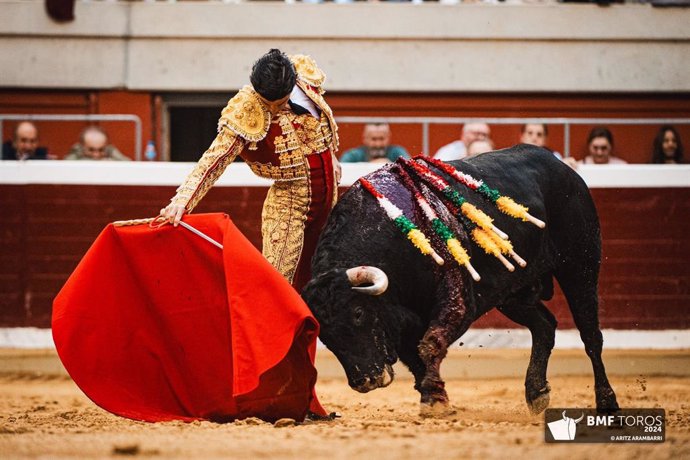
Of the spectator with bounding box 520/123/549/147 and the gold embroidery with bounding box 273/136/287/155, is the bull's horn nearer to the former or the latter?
the gold embroidery with bounding box 273/136/287/155

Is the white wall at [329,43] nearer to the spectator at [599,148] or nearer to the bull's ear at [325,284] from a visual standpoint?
the spectator at [599,148]

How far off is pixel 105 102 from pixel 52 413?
4.15m

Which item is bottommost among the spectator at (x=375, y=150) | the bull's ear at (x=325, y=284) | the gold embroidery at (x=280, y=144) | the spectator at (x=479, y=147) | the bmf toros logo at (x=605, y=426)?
the bmf toros logo at (x=605, y=426)

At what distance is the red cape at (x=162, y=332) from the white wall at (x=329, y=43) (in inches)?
176

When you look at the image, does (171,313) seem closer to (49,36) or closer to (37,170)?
(37,170)

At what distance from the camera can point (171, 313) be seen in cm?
479

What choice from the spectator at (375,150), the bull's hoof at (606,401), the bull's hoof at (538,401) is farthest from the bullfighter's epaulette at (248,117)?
the spectator at (375,150)

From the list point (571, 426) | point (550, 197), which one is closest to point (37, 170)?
point (550, 197)

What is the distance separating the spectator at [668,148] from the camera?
7.86m

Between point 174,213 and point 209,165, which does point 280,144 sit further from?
point 174,213

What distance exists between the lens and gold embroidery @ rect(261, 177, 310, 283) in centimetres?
477

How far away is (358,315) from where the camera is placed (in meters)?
4.50

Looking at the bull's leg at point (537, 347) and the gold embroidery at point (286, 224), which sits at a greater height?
the gold embroidery at point (286, 224)

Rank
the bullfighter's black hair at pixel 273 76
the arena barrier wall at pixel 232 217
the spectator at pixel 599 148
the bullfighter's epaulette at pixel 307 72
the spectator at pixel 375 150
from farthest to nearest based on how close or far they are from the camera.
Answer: the spectator at pixel 599 148 → the spectator at pixel 375 150 → the arena barrier wall at pixel 232 217 → the bullfighter's epaulette at pixel 307 72 → the bullfighter's black hair at pixel 273 76
